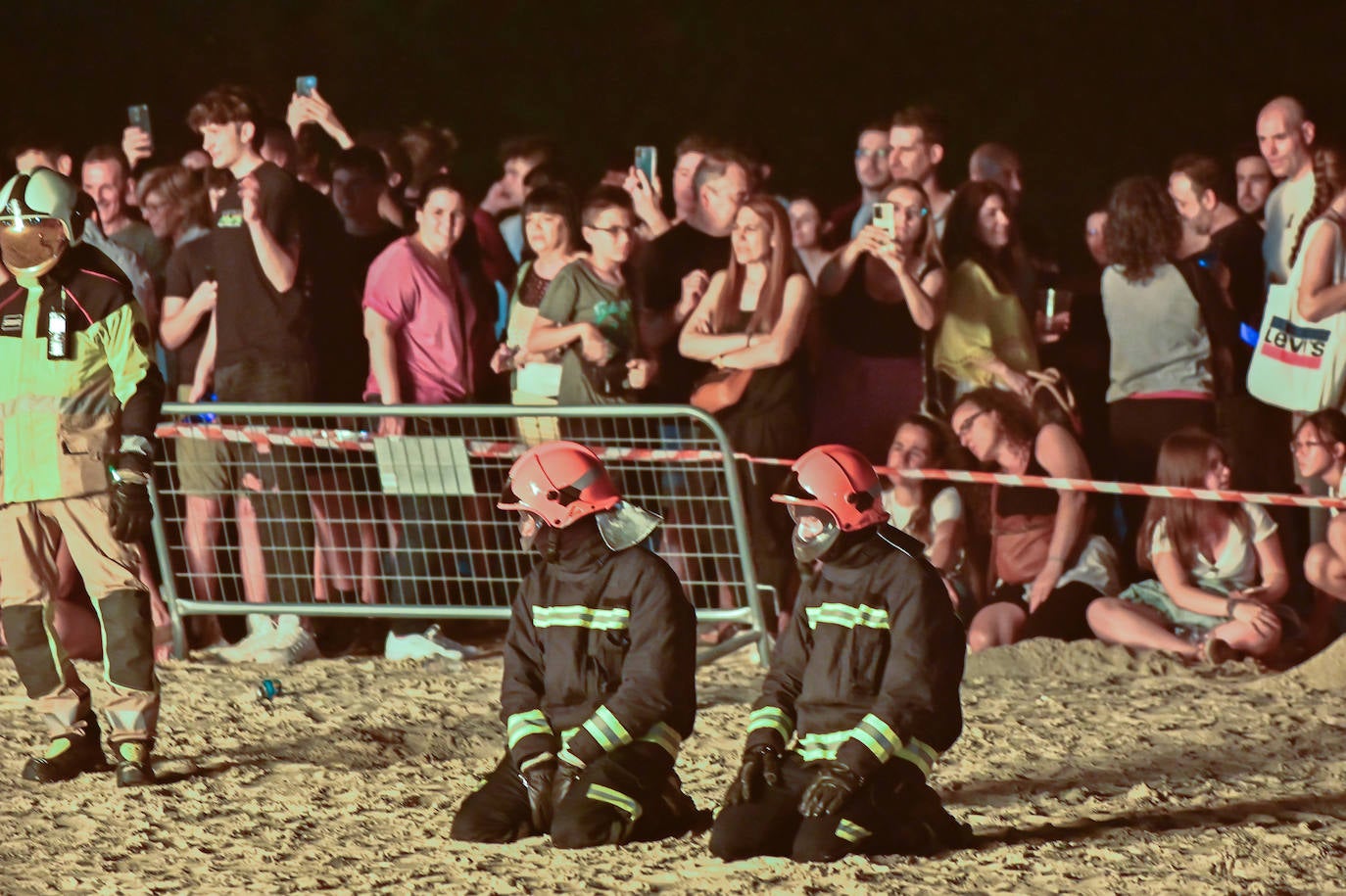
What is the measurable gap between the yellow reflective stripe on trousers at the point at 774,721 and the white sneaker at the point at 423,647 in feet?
11.9

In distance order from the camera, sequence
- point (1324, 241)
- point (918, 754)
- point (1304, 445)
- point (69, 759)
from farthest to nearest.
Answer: point (1304, 445) → point (1324, 241) → point (69, 759) → point (918, 754)

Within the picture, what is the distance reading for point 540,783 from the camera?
573 centimetres

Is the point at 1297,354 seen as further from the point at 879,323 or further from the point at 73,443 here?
the point at 73,443

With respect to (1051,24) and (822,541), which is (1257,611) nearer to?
(1051,24)

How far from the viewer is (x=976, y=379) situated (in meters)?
8.95

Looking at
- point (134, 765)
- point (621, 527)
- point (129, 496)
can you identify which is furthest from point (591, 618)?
point (134, 765)

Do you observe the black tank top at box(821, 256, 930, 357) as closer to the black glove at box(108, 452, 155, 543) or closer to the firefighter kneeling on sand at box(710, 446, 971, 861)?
the firefighter kneeling on sand at box(710, 446, 971, 861)

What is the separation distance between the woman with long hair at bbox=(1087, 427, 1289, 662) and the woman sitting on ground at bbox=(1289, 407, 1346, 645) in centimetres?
15

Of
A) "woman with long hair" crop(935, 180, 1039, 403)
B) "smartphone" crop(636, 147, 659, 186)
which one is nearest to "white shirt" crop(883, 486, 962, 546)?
"woman with long hair" crop(935, 180, 1039, 403)

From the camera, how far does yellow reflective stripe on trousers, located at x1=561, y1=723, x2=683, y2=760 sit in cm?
579

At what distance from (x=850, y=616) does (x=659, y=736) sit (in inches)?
28.1

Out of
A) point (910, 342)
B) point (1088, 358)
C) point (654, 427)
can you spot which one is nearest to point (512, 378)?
point (654, 427)

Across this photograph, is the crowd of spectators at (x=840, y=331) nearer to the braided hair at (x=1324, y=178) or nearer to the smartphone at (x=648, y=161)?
the braided hair at (x=1324, y=178)

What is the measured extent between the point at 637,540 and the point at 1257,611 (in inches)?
145
